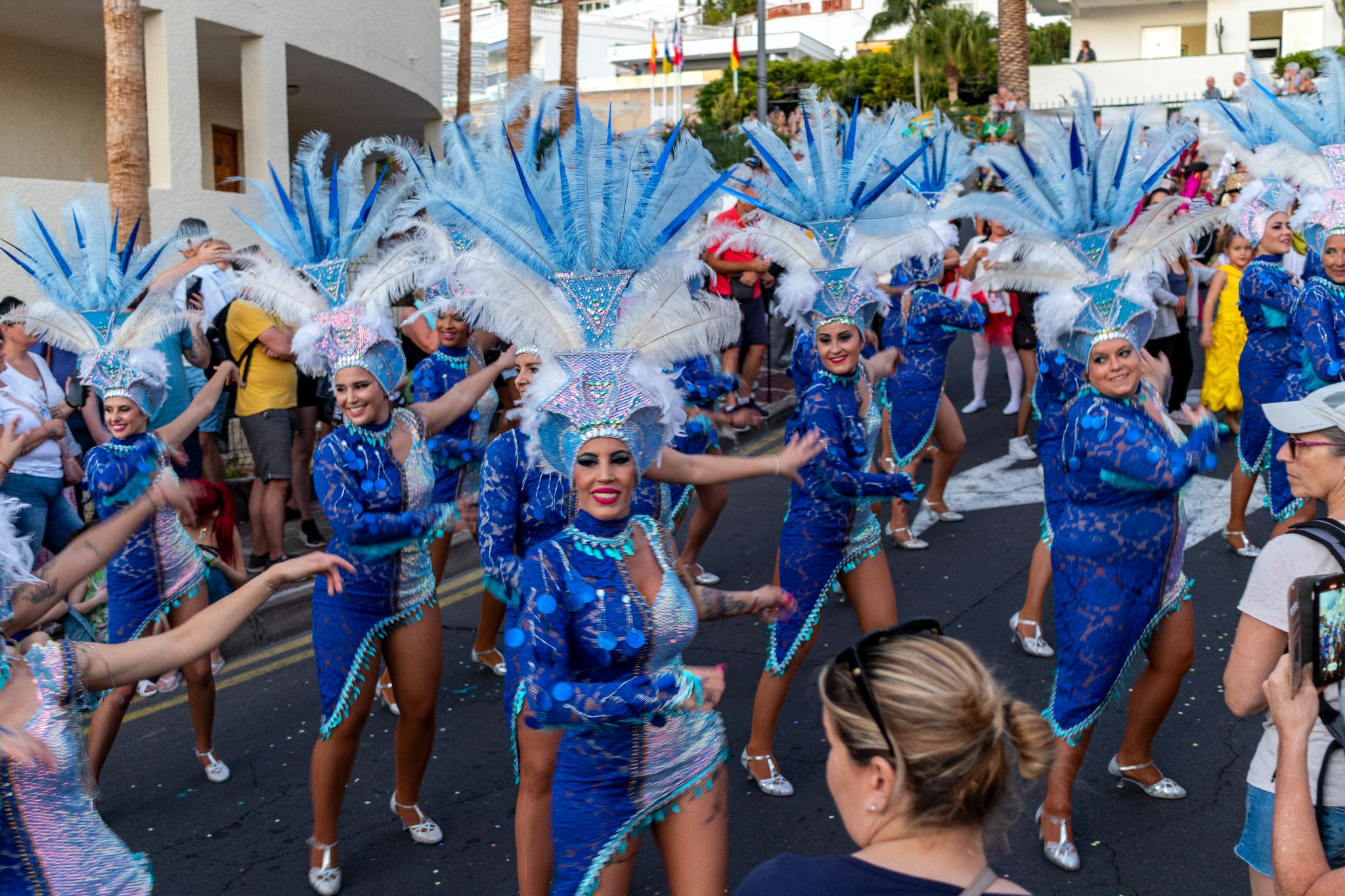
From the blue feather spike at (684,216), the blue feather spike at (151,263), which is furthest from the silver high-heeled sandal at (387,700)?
the blue feather spike at (684,216)

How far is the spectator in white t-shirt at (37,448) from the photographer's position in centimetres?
660

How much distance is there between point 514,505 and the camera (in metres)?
4.30

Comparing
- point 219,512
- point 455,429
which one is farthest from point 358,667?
point 455,429

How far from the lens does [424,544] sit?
4.60m

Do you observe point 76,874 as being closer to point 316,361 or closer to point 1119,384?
point 316,361

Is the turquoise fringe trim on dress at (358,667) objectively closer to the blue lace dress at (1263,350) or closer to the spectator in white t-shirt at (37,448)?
the spectator in white t-shirt at (37,448)

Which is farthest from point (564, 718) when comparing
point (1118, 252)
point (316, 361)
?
point (1118, 252)

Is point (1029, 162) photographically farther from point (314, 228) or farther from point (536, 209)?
Answer: point (314, 228)

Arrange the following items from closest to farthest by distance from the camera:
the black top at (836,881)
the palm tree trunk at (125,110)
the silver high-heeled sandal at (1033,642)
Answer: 1. the black top at (836,881)
2. the silver high-heeled sandal at (1033,642)
3. the palm tree trunk at (125,110)

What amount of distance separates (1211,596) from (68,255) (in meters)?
6.10

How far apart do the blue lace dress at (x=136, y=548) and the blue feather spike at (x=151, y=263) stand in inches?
29.4

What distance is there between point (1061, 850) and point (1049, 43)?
59552 millimetres

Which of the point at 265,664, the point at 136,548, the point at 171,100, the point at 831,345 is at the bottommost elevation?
the point at 265,664

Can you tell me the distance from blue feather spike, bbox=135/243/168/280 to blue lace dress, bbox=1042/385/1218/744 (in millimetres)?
4022
